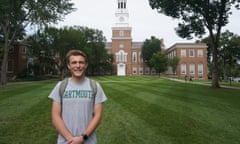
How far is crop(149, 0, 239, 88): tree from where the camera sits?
18594mm

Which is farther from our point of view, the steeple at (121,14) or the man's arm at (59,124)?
the steeple at (121,14)

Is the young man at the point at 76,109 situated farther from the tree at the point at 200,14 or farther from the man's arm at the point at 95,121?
the tree at the point at 200,14

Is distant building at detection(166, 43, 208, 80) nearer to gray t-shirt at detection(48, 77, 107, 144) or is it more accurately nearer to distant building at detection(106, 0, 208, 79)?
distant building at detection(106, 0, 208, 79)

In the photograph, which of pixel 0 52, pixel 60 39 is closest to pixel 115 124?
pixel 0 52

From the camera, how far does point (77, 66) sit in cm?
239

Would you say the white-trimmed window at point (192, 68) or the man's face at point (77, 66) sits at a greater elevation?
the white-trimmed window at point (192, 68)

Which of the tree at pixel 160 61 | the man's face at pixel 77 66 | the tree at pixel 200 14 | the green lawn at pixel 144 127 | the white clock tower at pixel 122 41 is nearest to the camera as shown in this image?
the man's face at pixel 77 66

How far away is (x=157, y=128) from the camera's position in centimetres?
570

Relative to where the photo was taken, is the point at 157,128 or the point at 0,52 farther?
the point at 0,52

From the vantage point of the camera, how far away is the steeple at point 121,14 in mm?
60328

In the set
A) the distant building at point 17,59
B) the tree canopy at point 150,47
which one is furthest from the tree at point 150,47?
the distant building at point 17,59

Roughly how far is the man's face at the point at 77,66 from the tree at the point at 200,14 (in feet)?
56.9

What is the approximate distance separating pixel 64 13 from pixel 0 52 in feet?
39.5

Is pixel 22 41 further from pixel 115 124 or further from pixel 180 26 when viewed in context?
pixel 115 124
